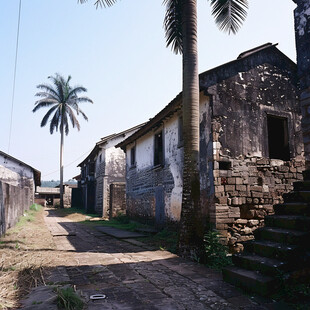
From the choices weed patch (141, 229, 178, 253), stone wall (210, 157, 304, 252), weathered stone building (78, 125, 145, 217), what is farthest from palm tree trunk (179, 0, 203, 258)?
weathered stone building (78, 125, 145, 217)

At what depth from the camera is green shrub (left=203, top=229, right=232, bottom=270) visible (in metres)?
5.54

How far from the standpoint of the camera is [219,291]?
377 centimetres

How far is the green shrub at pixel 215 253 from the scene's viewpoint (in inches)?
218

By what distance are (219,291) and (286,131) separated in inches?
258

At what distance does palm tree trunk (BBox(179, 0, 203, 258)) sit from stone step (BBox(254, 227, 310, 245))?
181 cm

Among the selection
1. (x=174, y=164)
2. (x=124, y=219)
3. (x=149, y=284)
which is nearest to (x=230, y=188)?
(x=174, y=164)

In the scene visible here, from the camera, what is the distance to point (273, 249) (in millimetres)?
3732

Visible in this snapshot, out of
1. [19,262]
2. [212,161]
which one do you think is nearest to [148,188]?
[212,161]

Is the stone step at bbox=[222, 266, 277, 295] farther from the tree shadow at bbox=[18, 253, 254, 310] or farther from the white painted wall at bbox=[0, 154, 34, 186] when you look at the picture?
the white painted wall at bbox=[0, 154, 34, 186]

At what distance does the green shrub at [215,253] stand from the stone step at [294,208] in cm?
168

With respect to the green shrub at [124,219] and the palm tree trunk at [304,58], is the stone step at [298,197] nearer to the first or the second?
the palm tree trunk at [304,58]

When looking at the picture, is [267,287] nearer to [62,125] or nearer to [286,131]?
[286,131]

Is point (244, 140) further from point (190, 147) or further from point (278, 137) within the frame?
point (190, 147)

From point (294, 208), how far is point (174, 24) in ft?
19.2
